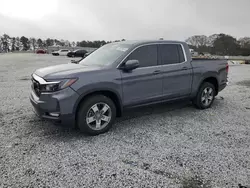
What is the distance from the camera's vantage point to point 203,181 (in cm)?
266

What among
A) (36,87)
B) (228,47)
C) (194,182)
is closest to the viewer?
(194,182)

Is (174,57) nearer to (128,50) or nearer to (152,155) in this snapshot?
(128,50)

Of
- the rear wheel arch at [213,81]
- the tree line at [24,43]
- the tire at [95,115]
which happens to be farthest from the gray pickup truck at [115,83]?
the tree line at [24,43]

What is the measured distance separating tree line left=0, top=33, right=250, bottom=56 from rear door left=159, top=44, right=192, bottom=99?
35.5 m

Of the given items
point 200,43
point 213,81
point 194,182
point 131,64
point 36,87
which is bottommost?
point 194,182

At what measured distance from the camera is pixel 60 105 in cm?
349

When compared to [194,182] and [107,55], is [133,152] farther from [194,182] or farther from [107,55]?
[107,55]

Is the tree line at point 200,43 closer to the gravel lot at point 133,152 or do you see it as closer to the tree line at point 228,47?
the tree line at point 228,47

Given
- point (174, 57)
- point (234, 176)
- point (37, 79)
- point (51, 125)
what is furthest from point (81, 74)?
point (234, 176)

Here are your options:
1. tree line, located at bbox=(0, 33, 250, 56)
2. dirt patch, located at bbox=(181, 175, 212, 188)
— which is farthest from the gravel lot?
tree line, located at bbox=(0, 33, 250, 56)

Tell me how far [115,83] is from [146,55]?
1.03 metres

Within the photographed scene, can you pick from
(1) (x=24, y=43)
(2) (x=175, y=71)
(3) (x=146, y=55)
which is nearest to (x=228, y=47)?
(2) (x=175, y=71)

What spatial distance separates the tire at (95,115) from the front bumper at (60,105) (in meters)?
0.19

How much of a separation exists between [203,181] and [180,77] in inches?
106
